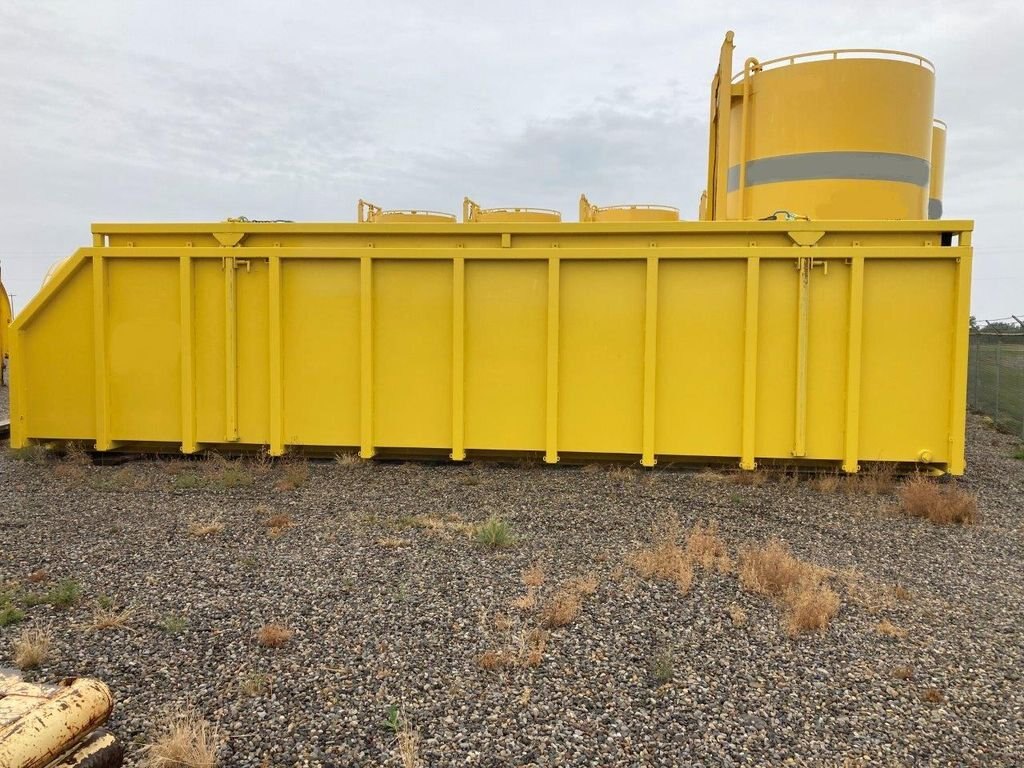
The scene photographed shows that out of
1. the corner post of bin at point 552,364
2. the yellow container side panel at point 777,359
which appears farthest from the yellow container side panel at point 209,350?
the yellow container side panel at point 777,359

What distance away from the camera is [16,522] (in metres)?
6.08

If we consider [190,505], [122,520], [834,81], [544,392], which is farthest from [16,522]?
[834,81]

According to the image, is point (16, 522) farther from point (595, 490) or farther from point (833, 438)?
point (833, 438)

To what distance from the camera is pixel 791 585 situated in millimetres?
4664

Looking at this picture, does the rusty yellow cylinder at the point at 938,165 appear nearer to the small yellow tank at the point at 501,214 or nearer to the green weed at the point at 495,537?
the small yellow tank at the point at 501,214

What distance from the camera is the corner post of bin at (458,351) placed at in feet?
26.0

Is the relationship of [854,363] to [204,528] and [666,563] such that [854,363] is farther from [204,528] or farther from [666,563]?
[204,528]

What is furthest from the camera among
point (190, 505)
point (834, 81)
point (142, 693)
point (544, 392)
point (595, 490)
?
point (834, 81)

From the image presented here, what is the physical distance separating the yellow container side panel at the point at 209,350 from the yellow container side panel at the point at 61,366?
4.64 feet

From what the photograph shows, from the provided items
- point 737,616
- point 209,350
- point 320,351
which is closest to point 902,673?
point 737,616

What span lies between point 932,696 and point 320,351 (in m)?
6.87

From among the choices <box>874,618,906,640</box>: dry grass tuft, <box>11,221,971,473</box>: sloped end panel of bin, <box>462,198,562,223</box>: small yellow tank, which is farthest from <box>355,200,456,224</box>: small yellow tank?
<box>874,618,906,640</box>: dry grass tuft

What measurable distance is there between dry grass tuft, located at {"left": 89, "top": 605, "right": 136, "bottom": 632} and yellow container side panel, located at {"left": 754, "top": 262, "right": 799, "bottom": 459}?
20.6ft

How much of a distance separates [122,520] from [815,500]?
681 centimetres
